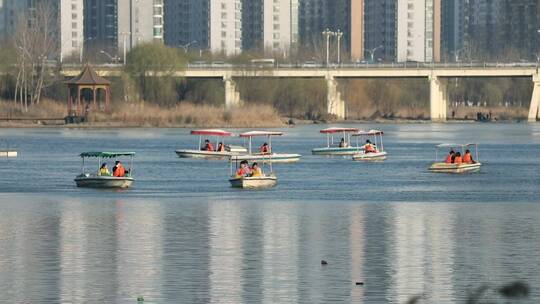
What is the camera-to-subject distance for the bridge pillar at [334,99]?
7264 inches

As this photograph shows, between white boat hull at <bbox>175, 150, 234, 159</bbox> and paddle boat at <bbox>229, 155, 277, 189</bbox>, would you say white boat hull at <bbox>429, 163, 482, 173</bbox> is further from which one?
white boat hull at <bbox>175, 150, 234, 159</bbox>

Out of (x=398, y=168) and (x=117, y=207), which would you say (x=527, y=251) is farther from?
(x=398, y=168)

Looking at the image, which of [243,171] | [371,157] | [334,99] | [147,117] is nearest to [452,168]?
[371,157]

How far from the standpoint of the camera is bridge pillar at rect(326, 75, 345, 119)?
605ft

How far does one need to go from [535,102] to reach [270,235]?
143094mm

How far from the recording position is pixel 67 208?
5731 cm

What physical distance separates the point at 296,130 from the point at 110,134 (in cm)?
2388

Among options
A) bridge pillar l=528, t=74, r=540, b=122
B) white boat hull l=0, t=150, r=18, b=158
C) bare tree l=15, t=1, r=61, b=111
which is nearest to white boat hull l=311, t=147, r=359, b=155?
white boat hull l=0, t=150, r=18, b=158

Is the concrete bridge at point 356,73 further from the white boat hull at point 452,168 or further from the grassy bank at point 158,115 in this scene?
the white boat hull at point 452,168

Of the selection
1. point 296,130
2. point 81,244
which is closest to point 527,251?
point 81,244

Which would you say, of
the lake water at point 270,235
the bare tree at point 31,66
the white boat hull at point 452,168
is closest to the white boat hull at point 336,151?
the lake water at point 270,235

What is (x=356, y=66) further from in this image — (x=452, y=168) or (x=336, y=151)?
(x=452, y=168)

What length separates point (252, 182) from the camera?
2689 inches

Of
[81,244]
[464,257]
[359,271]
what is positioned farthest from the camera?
[81,244]
